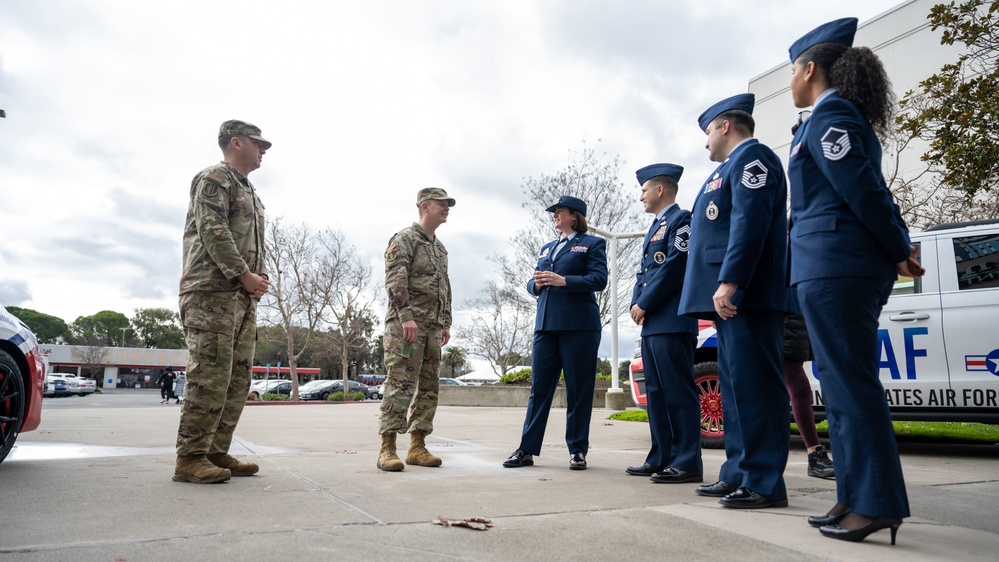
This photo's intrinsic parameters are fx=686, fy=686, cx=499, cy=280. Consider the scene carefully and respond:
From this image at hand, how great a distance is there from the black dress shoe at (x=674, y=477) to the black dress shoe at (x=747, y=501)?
90 cm

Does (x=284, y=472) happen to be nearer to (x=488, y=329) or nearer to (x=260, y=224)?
(x=260, y=224)

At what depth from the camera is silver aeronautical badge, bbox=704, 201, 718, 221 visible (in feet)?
12.5

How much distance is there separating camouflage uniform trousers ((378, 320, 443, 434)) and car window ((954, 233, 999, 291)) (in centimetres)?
442

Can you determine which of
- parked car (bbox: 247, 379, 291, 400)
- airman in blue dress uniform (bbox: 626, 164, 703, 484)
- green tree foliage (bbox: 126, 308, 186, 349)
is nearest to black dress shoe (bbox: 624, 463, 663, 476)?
airman in blue dress uniform (bbox: 626, 164, 703, 484)

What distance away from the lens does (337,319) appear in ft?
113

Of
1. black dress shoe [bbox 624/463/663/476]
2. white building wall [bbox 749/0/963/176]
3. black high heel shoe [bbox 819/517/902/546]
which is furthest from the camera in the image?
white building wall [bbox 749/0/963/176]

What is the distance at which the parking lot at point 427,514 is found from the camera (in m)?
2.35

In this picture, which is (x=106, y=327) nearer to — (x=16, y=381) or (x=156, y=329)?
(x=156, y=329)

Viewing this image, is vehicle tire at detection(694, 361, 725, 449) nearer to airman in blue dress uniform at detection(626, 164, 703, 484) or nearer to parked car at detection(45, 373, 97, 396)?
airman in blue dress uniform at detection(626, 164, 703, 484)

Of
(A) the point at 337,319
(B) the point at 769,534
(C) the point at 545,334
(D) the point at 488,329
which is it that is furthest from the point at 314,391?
(B) the point at 769,534

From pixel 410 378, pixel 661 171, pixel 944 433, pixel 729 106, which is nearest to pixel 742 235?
pixel 729 106

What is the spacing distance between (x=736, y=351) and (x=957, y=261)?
11.7 feet

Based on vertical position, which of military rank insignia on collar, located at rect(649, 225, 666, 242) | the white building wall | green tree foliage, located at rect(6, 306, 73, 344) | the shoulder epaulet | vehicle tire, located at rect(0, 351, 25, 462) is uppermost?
the white building wall

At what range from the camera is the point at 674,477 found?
423cm
